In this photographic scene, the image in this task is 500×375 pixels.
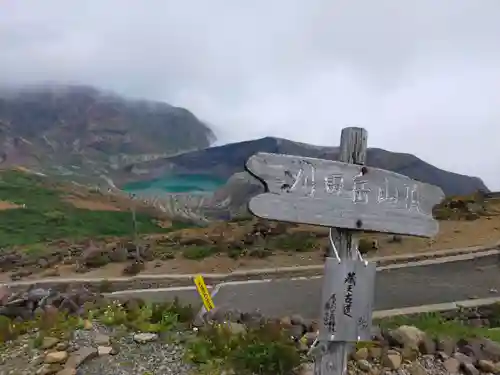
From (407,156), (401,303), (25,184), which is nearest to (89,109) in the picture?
(25,184)

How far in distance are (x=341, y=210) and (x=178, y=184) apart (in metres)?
52.1

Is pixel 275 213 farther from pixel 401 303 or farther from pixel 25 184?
pixel 25 184

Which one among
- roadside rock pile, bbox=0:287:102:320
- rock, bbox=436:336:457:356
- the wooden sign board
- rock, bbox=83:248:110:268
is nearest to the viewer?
the wooden sign board

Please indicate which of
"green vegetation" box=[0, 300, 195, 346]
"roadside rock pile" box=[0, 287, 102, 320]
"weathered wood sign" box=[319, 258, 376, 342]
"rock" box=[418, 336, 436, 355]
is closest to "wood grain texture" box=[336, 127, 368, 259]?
"weathered wood sign" box=[319, 258, 376, 342]

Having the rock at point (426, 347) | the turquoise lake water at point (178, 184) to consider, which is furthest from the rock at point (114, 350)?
the turquoise lake water at point (178, 184)

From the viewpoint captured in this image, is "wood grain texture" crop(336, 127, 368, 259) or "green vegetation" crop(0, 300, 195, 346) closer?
"wood grain texture" crop(336, 127, 368, 259)

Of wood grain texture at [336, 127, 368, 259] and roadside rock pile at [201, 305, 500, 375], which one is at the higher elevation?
wood grain texture at [336, 127, 368, 259]

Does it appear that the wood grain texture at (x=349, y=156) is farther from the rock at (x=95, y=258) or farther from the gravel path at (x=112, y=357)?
the rock at (x=95, y=258)

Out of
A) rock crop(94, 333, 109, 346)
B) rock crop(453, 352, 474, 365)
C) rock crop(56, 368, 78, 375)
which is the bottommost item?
rock crop(56, 368, 78, 375)

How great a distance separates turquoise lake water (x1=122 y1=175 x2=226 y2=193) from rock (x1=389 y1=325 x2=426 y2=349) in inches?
1777

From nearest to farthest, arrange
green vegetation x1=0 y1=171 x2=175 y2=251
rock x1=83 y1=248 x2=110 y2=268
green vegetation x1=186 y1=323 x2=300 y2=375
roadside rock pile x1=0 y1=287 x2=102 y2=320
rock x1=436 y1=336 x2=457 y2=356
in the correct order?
green vegetation x1=186 y1=323 x2=300 y2=375 < rock x1=436 y1=336 x2=457 y2=356 < roadside rock pile x1=0 y1=287 x2=102 y2=320 < rock x1=83 y1=248 x2=110 y2=268 < green vegetation x1=0 y1=171 x2=175 y2=251

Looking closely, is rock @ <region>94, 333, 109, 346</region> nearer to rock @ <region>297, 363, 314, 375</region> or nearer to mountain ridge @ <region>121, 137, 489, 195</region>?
rock @ <region>297, 363, 314, 375</region>

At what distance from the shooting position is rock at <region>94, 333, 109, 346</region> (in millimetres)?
5918

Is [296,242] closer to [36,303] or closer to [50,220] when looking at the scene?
[36,303]
